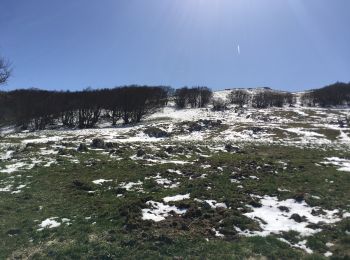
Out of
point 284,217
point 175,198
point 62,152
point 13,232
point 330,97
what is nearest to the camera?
point 13,232

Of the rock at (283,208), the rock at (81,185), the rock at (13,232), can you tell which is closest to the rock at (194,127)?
the rock at (81,185)

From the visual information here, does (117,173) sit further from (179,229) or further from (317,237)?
(317,237)

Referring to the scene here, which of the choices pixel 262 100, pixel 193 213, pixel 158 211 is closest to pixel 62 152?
pixel 158 211

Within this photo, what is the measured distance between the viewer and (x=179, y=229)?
44.5 ft

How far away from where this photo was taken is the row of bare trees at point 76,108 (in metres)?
88.7

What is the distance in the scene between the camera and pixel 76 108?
89.9 metres

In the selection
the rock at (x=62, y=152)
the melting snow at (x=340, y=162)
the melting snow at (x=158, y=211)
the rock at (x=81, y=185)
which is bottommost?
the melting snow at (x=340, y=162)

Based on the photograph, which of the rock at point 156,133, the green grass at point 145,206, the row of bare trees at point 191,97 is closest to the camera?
the green grass at point 145,206

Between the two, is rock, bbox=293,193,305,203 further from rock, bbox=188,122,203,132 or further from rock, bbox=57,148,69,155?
rock, bbox=188,122,203,132

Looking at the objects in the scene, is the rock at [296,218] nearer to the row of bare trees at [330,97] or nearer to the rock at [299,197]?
the rock at [299,197]

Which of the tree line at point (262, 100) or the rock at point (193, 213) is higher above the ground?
the tree line at point (262, 100)

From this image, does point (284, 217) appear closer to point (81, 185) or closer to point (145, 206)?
point (145, 206)

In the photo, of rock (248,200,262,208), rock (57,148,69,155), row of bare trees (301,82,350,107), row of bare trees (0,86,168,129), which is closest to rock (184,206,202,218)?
rock (248,200,262,208)

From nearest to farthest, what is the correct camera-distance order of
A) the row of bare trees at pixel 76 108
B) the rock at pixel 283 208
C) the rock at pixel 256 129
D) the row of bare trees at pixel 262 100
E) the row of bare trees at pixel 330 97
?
the rock at pixel 283 208, the rock at pixel 256 129, the row of bare trees at pixel 76 108, the row of bare trees at pixel 262 100, the row of bare trees at pixel 330 97
